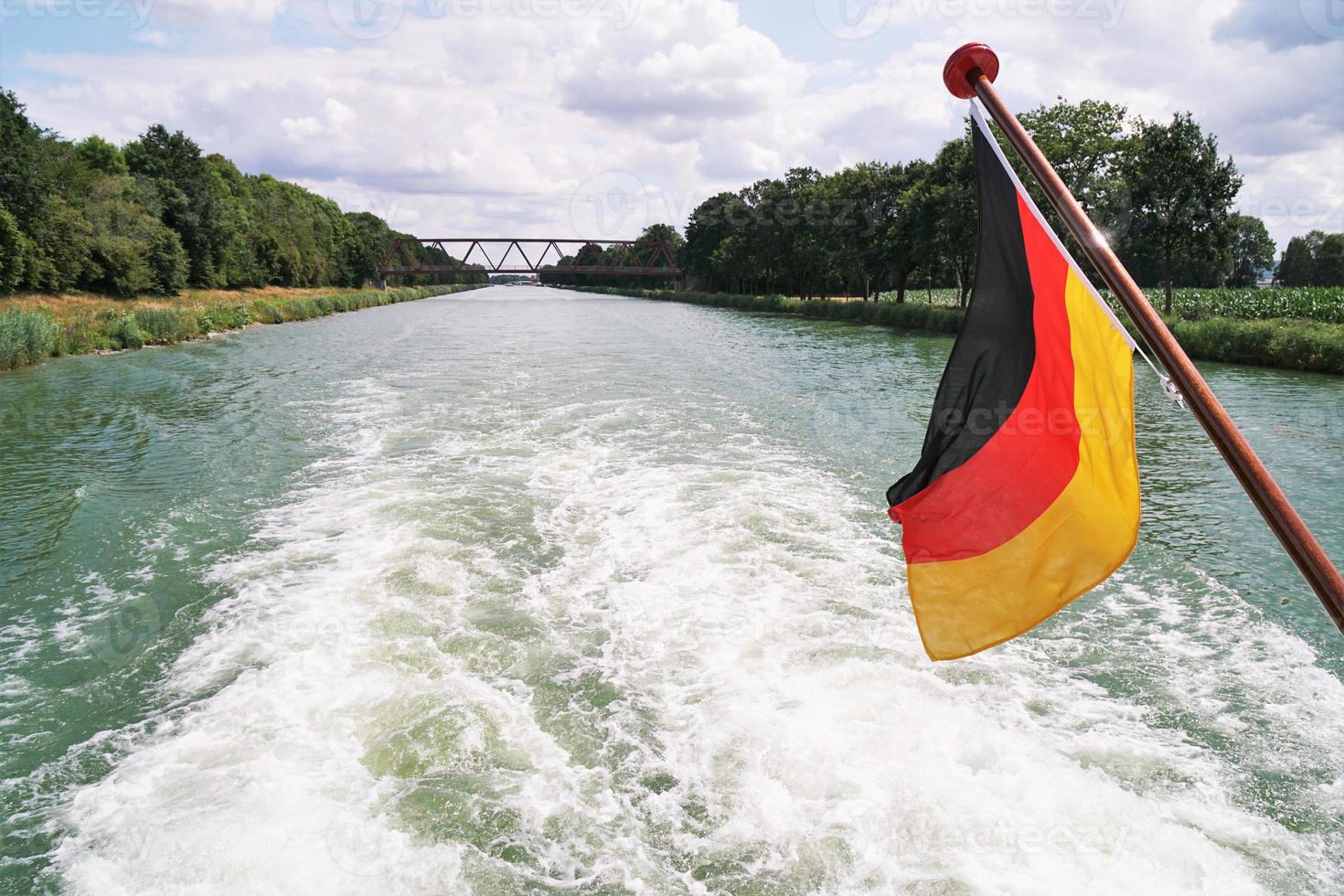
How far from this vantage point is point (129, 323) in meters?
33.0

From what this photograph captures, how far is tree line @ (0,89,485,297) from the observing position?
37719 millimetres

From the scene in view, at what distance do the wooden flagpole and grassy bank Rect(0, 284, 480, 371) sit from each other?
31.1 meters

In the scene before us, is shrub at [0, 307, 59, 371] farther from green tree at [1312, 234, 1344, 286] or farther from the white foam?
green tree at [1312, 234, 1344, 286]

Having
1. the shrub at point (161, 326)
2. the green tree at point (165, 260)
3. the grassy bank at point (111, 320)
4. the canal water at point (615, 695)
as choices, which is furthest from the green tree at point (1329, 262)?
the green tree at point (165, 260)

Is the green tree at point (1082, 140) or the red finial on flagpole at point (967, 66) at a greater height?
→ the green tree at point (1082, 140)

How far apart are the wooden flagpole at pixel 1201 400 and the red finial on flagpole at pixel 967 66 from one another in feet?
0.68

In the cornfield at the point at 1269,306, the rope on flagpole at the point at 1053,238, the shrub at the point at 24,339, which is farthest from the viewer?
the cornfield at the point at 1269,306

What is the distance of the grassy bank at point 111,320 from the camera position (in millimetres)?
26250

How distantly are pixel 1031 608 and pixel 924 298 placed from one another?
70.6 m

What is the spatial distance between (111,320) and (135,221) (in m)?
18.7

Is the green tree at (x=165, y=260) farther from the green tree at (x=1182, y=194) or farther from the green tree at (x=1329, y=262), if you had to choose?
the green tree at (x=1329, y=262)

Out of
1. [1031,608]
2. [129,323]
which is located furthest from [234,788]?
[129,323]

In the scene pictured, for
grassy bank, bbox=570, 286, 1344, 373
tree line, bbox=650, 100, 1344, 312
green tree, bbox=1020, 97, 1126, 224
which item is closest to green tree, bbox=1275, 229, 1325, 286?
tree line, bbox=650, 100, 1344, 312

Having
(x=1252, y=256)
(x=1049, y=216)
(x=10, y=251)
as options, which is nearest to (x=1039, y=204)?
(x=1049, y=216)
